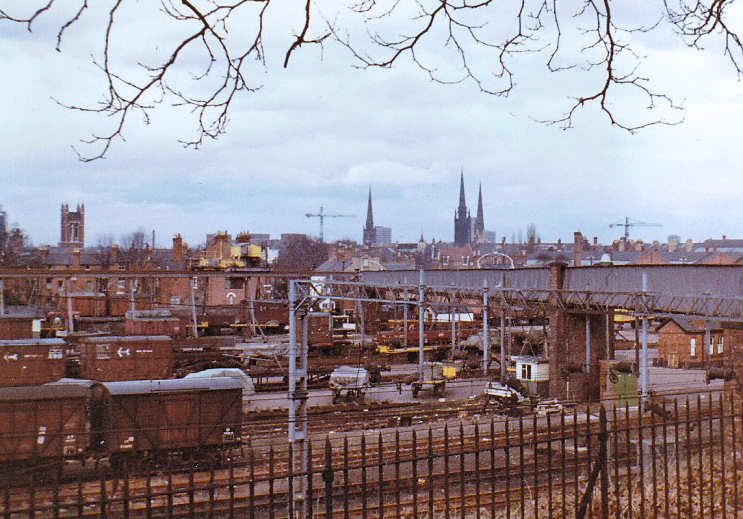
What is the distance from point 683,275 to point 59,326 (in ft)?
92.2

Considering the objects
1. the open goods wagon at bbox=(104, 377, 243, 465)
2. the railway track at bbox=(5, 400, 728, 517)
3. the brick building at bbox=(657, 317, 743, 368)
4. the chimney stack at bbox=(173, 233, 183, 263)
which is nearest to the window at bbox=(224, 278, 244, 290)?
the chimney stack at bbox=(173, 233, 183, 263)

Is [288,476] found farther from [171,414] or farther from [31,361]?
[31,361]

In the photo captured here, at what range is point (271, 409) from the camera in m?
20.7

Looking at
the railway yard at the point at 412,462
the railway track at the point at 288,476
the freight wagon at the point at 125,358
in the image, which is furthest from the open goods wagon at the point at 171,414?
the freight wagon at the point at 125,358

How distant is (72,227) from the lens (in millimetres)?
57781

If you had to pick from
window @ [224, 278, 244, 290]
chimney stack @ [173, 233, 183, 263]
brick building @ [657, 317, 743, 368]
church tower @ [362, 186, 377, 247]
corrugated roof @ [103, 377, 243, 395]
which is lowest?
brick building @ [657, 317, 743, 368]

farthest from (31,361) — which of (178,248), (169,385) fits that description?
(178,248)

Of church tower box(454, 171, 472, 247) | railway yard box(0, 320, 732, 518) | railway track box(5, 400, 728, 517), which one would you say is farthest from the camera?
church tower box(454, 171, 472, 247)

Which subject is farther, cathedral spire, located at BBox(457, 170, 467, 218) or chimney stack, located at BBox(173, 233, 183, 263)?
cathedral spire, located at BBox(457, 170, 467, 218)

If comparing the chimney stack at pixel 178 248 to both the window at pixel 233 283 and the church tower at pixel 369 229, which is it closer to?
the window at pixel 233 283

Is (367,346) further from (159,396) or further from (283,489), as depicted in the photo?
(283,489)

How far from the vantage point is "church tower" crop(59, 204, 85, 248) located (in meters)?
56.6

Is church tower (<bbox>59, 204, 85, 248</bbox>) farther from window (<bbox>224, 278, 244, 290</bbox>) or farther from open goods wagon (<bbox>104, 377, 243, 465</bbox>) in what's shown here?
open goods wagon (<bbox>104, 377, 243, 465</bbox>)

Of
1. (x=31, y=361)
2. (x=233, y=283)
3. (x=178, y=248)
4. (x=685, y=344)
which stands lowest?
(x=685, y=344)
